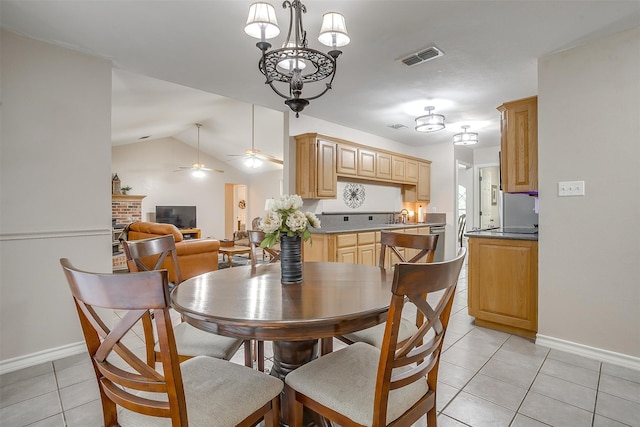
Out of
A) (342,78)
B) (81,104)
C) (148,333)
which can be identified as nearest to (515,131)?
(342,78)

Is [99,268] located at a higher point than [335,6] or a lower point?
lower

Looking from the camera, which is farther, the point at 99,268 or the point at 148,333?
the point at 99,268

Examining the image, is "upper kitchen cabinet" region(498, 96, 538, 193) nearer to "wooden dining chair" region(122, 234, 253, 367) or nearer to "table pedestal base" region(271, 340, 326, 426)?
"table pedestal base" region(271, 340, 326, 426)

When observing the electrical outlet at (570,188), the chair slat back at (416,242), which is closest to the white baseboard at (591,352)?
the electrical outlet at (570,188)

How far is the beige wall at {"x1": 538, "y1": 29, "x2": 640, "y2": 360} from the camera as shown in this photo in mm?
2281

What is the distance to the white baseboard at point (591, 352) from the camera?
225cm

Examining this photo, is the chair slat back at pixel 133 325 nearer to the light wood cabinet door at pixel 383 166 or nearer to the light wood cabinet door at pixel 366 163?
the light wood cabinet door at pixel 366 163

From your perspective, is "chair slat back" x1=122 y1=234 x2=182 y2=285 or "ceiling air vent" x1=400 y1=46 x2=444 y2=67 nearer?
"chair slat back" x1=122 y1=234 x2=182 y2=285

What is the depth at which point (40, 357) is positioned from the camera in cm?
238

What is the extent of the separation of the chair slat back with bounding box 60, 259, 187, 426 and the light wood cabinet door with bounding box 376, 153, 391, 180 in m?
4.85

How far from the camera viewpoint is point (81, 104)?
2578 mm

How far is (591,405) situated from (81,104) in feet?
13.8

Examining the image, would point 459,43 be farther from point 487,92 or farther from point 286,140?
point 286,140

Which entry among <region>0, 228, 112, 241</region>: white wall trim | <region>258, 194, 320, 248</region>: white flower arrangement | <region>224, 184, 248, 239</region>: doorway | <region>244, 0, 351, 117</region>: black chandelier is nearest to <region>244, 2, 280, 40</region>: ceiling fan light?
<region>244, 0, 351, 117</region>: black chandelier
